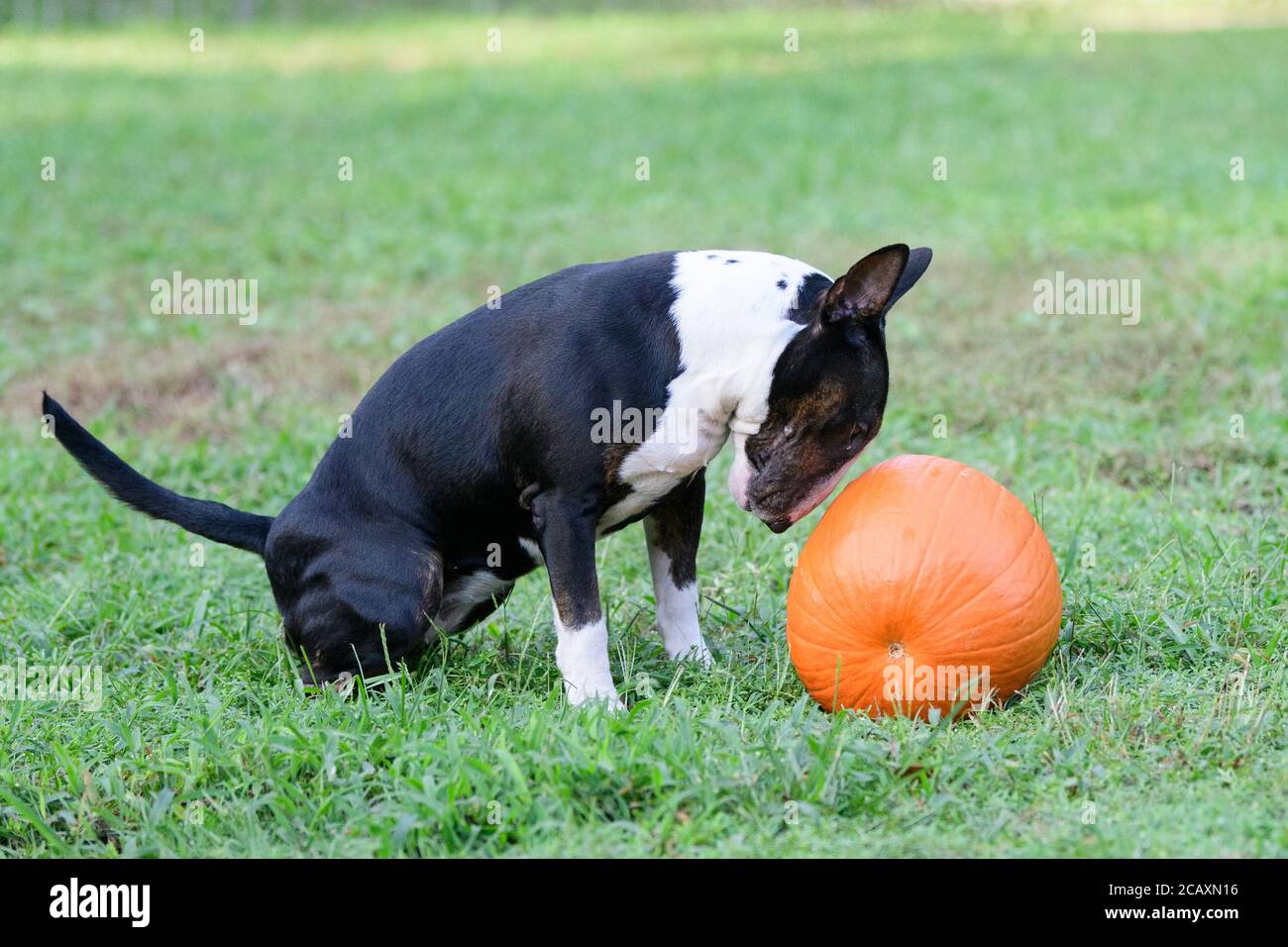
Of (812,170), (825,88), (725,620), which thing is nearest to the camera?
(725,620)

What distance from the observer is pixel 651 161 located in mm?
13531

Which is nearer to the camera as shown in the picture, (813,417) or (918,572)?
(918,572)

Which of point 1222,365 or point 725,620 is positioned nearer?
point 725,620

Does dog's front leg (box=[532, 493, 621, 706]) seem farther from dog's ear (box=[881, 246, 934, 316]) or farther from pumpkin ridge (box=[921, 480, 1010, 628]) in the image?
dog's ear (box=[881, 246, 934, 316])

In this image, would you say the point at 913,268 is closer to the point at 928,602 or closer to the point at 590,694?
the point at 928,602

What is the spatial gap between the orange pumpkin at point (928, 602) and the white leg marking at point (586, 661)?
0.60 meters

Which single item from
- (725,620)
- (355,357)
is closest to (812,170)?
(355,357)

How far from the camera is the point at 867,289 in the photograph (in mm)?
4059

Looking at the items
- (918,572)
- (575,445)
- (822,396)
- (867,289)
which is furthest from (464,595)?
(867,289)

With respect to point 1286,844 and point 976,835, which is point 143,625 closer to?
point 976,835

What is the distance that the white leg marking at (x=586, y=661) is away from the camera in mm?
4340

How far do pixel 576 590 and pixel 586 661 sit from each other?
221mm
